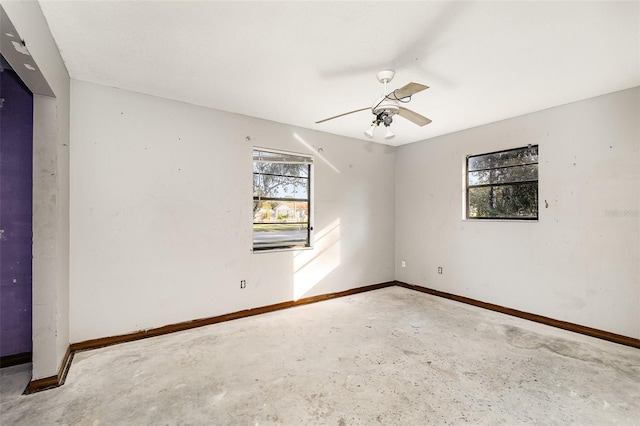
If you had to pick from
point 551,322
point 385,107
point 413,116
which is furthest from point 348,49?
point 551,322

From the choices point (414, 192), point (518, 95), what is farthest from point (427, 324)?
point (518, 95)

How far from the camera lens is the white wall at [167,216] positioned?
2.91 metres

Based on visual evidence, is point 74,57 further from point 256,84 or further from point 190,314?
point 190,314

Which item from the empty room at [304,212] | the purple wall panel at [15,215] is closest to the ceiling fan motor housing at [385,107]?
the empty room at [304,212]

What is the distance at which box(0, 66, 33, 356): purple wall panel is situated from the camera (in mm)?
2533

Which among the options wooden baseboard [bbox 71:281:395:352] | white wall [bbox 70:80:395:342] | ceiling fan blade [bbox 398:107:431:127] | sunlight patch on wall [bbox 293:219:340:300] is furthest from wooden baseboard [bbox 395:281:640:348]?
ceiling fan blade [bbox 398:107:431:127]

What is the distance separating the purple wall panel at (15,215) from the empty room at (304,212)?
15 mm

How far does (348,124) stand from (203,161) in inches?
81.1

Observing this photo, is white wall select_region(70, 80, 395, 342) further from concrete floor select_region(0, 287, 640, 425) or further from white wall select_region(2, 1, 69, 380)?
white wall select_region(2, 1, 69, 380)

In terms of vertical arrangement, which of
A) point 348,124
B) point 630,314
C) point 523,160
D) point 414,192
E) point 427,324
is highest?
point 348,124

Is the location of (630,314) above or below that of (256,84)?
below

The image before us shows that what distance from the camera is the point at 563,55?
242 centimetres

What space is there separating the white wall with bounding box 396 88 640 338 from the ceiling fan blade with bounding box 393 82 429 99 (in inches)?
98.1

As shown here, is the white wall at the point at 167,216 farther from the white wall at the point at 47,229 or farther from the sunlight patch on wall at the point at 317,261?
the white wall at the point at 47,229
